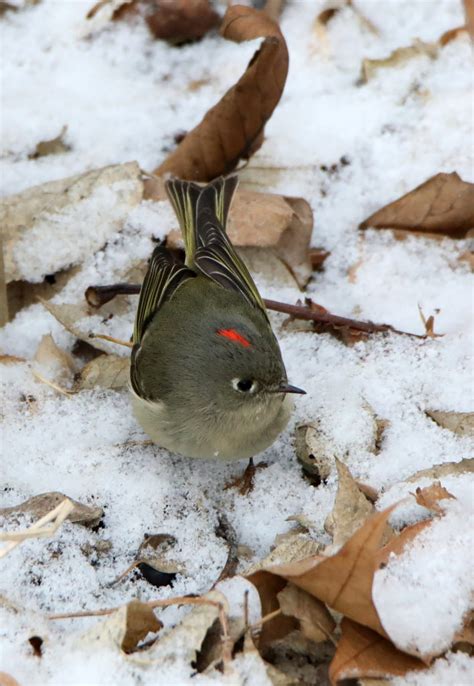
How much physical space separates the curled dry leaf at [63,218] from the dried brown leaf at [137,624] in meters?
2.02

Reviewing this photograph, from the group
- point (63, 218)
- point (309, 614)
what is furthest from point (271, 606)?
point (63, 218)

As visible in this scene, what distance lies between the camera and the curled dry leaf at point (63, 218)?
418 centimetres

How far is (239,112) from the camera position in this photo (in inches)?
173

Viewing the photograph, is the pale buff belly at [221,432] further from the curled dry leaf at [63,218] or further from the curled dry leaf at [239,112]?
the curled dry leaf at [239,112]

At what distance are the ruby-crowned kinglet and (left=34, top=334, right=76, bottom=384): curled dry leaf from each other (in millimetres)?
332

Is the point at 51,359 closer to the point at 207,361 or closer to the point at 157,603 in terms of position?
the point at 207,361

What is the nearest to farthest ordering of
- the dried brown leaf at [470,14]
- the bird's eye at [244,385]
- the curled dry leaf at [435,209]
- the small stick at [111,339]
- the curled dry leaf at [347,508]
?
the curled dry leaf at [347,508]
the bird's eye at [244,385]
the small stick at [111,339]
the curled dry leaf at [435,209]
the dried brown leaf at [470,14]

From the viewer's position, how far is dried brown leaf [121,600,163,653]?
8.48ft


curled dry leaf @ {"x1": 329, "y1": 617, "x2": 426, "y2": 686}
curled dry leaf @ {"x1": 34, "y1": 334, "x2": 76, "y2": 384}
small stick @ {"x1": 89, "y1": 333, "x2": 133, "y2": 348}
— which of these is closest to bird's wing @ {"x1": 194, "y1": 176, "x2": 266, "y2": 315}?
small stick @ {"x1": 89, "y1": 333, "x2": 133, "y2": 348}

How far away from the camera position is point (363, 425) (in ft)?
11.3

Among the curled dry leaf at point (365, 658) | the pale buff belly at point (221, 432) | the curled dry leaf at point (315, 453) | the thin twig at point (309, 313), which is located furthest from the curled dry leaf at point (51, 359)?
the curled dry leaf at point (365, 658)

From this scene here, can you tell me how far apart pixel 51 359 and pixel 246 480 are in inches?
41.9

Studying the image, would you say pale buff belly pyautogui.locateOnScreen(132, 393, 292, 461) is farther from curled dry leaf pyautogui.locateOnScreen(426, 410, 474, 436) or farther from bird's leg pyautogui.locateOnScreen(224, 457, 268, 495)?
curled dry leaf pyautogui.locateOnScreen(426, 410, 474, 436)

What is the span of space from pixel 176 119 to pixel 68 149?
637 mm
